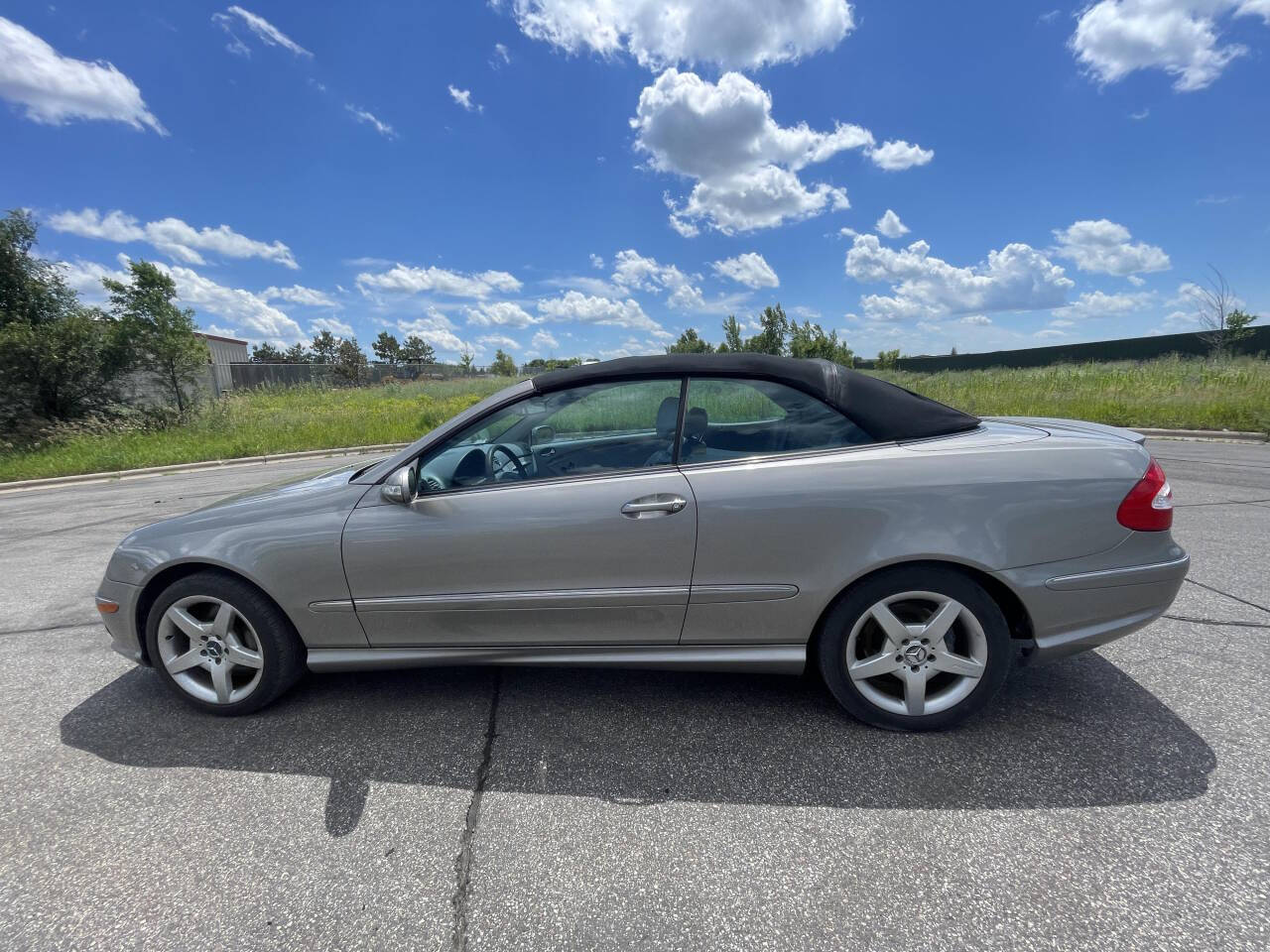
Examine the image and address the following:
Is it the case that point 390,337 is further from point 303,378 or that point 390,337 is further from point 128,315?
point 128,315

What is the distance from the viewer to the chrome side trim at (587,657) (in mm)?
2316

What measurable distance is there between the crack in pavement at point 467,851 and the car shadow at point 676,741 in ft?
0.10

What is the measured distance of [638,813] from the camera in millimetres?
1951

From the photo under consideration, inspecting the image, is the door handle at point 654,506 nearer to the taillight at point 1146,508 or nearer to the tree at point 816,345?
the taillight at point 1146,508

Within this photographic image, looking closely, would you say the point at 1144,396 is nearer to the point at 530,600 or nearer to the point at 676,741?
the point at 676,741

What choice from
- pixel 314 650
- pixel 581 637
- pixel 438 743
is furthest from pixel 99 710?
pixel 581 637

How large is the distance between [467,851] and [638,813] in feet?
1.86

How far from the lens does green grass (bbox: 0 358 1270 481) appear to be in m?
12.5

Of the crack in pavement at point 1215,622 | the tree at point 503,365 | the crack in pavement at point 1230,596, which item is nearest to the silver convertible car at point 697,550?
the crack in pavement at point 1215,622

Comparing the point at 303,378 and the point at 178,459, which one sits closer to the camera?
the point at 178,459

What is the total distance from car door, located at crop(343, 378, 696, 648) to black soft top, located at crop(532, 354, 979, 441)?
0.55 feet

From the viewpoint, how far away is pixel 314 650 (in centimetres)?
251

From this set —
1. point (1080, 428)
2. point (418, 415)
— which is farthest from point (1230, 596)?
point (418, 415)

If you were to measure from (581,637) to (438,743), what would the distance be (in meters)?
0.73
